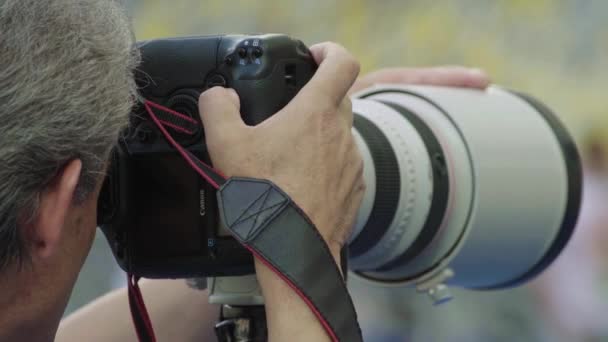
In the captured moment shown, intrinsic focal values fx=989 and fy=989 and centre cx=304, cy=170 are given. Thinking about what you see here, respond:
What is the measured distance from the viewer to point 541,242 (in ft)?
3.37

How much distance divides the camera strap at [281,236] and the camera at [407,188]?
0.04 meters

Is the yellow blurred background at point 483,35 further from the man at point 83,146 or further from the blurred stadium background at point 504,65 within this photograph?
the man at point 83,146

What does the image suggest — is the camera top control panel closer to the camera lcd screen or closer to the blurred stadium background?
the camera lcd screen

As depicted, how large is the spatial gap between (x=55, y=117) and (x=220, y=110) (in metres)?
0.12

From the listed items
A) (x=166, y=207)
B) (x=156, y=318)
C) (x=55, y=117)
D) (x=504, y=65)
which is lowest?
(x=156, y=318)

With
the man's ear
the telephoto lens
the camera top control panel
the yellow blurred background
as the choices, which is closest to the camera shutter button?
the camera top control panel

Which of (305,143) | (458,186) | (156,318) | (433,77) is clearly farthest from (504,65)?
(305,143)

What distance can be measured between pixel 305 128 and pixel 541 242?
1.40ft

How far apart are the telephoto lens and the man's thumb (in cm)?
24

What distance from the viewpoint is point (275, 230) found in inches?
26.5

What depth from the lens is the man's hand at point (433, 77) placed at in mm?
1053

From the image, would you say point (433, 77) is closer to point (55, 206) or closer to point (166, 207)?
point (166, 207)

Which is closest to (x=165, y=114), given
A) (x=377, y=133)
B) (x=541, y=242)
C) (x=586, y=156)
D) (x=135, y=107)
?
(x=135, y=107)

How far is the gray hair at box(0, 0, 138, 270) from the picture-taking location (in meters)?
0.60
